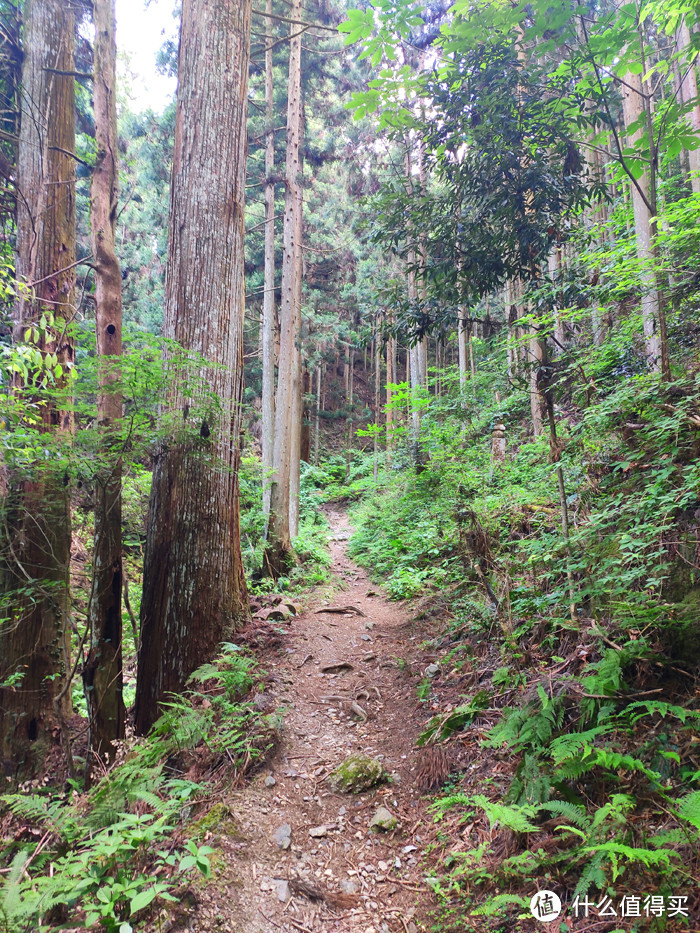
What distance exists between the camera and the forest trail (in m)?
2.33

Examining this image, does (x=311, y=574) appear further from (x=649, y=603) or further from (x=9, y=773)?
(x=649, y=603)

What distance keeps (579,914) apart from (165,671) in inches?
133

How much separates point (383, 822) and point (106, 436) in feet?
11.2

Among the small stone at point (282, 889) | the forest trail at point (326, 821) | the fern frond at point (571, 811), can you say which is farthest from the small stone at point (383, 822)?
the fern frond at point (571, 811)

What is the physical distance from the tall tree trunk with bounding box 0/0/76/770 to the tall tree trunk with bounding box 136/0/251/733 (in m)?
1.01

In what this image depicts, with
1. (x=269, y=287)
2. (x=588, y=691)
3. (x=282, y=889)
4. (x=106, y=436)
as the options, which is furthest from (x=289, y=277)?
(x=282, y=889)

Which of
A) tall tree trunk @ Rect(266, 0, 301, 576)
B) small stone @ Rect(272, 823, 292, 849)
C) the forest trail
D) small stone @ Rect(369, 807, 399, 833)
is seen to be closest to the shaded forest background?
the forest trail

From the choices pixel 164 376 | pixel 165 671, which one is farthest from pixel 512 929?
pixel 164 376

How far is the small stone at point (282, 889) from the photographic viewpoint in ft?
7.95

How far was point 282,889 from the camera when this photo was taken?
8.09 feet

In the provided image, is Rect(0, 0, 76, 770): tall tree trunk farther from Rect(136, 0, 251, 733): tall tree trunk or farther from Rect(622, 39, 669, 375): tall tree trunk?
Rect(622, 39, 669, 375): tall tree trunk

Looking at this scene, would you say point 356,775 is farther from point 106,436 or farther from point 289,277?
point 289,277

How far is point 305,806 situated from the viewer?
3092 millimetres

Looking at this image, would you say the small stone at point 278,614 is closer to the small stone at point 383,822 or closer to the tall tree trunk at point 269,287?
the small stone at point 383,822
